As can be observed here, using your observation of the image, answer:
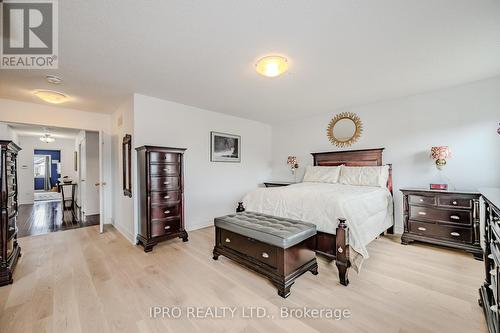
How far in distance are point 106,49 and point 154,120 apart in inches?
61.0

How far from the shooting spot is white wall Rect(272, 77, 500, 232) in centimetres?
303

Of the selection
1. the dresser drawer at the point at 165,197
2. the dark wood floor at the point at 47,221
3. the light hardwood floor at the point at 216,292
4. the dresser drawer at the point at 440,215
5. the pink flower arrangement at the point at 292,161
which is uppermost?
the pink flower arrangement at the point at 292,161

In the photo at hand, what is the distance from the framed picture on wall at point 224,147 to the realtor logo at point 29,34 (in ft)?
8.92

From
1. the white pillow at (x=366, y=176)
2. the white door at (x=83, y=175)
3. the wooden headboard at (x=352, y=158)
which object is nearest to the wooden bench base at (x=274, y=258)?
the white pillow at (x=366, y=176)

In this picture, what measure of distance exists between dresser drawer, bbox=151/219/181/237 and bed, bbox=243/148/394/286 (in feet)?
3.88

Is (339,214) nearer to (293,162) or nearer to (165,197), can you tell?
(165,197)

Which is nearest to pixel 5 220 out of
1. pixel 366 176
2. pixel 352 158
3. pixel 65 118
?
pixel 65 118

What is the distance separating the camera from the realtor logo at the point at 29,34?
1.61 metres

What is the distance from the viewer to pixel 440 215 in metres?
2.99

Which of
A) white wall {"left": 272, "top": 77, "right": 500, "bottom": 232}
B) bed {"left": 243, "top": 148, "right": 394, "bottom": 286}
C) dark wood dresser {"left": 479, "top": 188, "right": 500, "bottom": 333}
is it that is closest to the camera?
dark wood dresser {"left": 479, "top": 188, "right": 500, "bottom": 333}

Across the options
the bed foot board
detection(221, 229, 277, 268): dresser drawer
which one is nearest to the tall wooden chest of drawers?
detection(221, 229, 277, 268): dresser drawer

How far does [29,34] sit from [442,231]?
5.38m

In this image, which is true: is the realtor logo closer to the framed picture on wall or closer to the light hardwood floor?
the light hardwood floor

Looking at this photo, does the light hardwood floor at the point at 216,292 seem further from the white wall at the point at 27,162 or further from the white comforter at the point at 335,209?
the white wall at the point at 27,162
